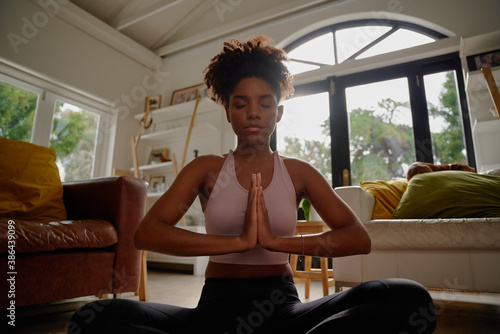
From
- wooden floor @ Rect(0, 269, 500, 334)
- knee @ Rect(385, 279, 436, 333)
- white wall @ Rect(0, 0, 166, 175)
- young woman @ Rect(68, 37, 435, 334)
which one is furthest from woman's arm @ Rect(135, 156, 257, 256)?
white wall @ Rect(0, 0, 166, 175)

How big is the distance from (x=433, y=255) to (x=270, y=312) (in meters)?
1.34

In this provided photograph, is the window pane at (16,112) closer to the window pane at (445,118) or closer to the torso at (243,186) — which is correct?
the torso at (243,186)

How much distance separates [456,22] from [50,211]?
3865mm

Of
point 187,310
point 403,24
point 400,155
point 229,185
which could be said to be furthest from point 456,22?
point 187,310

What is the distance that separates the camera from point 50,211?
1779 mm

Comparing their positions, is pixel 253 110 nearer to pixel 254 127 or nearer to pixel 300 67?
pixel 254 127

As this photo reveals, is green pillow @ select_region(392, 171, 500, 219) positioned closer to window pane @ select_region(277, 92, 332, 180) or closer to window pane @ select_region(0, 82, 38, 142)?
window pane @ select_region(277, 92, 332, 180)

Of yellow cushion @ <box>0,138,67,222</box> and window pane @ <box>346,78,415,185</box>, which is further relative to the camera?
window pane @ <box>346,78,415,185</box>

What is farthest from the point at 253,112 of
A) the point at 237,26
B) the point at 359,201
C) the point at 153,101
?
the point at 153,101

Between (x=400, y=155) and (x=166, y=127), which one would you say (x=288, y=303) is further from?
(x=166, y=127)

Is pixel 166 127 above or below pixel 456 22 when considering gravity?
below

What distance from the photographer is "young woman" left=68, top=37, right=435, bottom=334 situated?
21.8 inches

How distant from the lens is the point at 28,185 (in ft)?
5.76

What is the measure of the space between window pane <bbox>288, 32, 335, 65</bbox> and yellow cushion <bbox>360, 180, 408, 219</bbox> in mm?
2178
